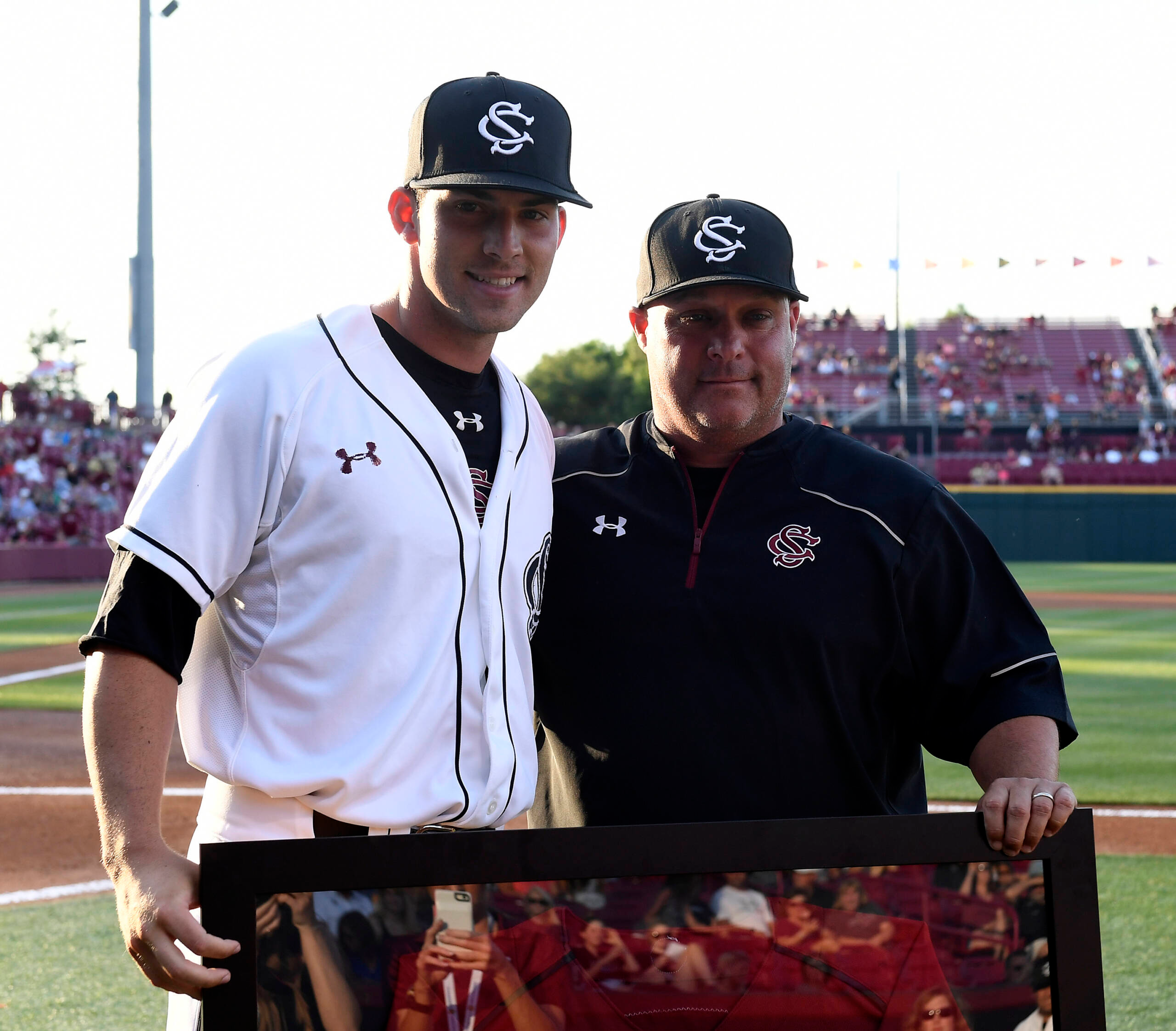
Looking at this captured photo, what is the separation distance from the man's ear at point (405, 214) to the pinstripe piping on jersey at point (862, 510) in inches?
36.8

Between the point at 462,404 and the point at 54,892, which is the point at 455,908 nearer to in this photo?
the point at 462,404

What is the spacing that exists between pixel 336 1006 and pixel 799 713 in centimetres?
113

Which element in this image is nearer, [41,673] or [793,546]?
[793,546]

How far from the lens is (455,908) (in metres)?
1.72

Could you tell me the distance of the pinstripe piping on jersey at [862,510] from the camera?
2.59 meters

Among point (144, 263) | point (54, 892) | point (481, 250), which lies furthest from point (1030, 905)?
point (144, 263)

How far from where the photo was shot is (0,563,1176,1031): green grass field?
392 centimetres

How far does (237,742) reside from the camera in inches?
82.3

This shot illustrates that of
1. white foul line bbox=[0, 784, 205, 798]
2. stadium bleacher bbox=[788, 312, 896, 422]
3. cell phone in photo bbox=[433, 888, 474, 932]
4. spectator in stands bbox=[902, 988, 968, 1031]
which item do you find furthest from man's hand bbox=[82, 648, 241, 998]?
stadium bleacher bbox=[788, 312, 896, 422]

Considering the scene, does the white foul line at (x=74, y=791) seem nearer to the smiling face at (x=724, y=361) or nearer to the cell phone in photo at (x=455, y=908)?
the smiling face at (x=724, y=361)

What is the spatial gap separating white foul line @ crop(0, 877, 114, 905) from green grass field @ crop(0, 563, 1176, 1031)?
114 millimetres

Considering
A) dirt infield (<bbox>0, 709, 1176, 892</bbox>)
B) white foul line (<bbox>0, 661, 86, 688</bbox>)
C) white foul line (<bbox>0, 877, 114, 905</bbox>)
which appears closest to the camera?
white foul line (<bbox>0, 877, 114, 905</bbox>)

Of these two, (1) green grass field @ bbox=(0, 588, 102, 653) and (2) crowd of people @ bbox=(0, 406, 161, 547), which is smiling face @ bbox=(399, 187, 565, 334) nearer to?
(1) green grass field @ bbox=(0, 588, 102, 653)

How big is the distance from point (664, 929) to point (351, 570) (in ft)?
2.46
